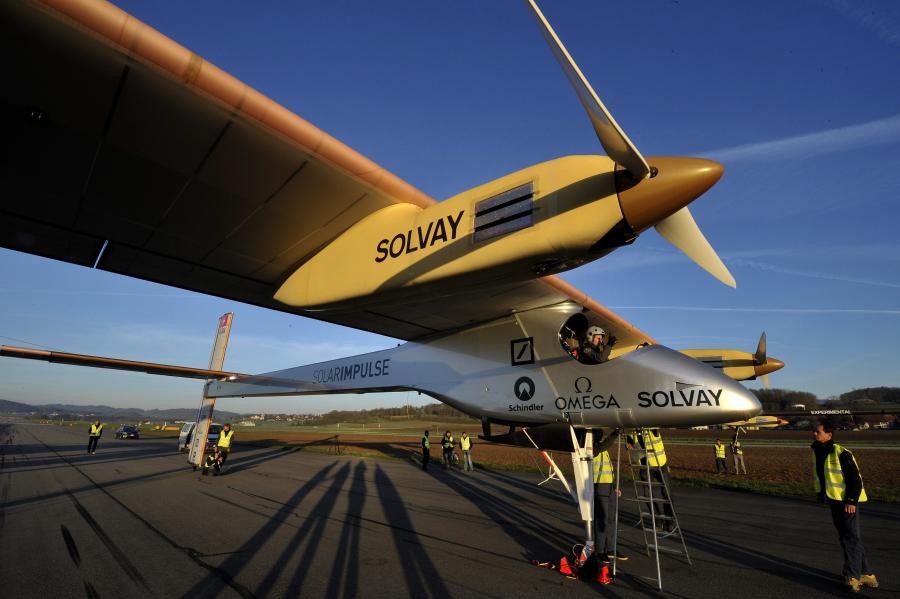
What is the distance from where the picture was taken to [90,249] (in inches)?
208

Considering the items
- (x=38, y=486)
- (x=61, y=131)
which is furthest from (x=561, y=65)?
(x=38, y=486)

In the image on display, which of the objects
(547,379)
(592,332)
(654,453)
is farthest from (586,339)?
(654,453)

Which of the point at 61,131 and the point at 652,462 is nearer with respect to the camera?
the point at 61,131

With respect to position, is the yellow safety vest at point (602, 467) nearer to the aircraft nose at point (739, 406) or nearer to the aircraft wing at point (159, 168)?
the aircraft nose at point (739, 406)

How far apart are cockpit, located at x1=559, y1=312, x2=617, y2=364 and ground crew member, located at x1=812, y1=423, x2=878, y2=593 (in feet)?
9.77

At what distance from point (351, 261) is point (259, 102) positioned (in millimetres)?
1700

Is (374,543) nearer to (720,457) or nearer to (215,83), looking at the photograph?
(215,83)

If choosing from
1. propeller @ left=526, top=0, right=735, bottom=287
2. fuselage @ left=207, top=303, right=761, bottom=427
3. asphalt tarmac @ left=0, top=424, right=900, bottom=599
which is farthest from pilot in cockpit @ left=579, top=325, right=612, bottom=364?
propeller @ left=526, top=0, right=735, bottom=287

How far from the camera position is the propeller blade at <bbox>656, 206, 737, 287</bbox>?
359 centimetres

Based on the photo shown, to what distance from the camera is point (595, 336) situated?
5.81 meters

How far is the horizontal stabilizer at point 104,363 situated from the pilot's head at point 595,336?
11661 millimetres

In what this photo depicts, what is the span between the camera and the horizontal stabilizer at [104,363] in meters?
9.46

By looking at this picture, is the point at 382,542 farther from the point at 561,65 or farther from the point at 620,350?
the point at 561,65

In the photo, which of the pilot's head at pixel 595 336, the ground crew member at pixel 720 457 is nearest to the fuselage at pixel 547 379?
the pilot's head at pixel 595 336
